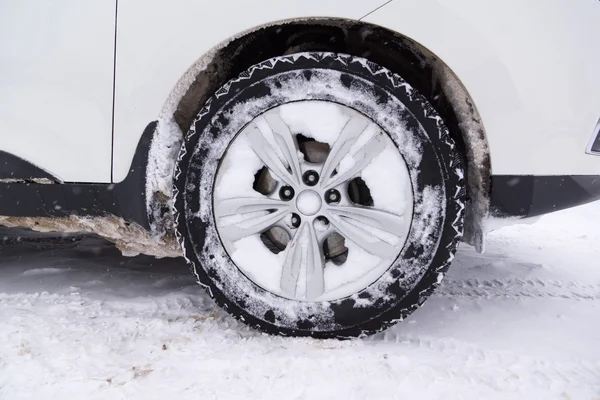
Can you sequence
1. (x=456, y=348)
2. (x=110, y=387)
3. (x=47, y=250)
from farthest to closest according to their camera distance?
(x=47, y=250)
(x=456, y=348)
(x=110, y=387)

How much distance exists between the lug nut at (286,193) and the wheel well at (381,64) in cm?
50

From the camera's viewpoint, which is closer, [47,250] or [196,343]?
[196,343]

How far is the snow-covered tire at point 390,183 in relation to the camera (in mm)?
1672

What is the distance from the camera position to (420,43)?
166cm

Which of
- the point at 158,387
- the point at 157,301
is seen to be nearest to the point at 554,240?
the point at 157,301

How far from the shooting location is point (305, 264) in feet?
5.73

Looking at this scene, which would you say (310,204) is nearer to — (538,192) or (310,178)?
(310,178)

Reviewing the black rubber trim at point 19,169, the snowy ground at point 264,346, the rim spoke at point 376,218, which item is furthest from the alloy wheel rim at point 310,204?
the black rubber trim at point 19,169

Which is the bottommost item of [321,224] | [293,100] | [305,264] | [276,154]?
[305,264]

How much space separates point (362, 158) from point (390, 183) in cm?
13

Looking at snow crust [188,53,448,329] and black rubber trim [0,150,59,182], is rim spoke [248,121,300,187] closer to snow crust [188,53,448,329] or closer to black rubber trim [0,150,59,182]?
snow crust [188,53,448,329]

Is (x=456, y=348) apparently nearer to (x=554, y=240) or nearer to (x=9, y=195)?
(x=9, y=195)

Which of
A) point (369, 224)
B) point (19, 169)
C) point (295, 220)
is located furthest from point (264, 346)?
point (19, 169)

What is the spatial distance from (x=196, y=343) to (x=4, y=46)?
1.36 meters
